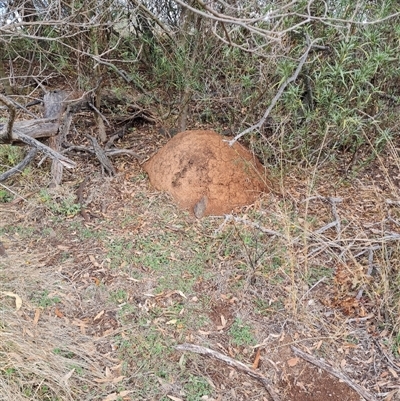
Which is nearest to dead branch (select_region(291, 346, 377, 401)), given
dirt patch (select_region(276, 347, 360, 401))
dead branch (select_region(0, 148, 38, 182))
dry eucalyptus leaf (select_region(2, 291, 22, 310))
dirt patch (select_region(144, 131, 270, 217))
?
dirt patch (select_region(276, 347, 360, 401))

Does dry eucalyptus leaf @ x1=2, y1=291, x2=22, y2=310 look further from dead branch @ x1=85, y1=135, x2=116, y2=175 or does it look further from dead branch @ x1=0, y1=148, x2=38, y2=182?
dead branch @ x1=85, y1=135, x2=116, y2=175

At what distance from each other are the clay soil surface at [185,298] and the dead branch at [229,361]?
21 millimetres

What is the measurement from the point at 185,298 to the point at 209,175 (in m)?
1.25

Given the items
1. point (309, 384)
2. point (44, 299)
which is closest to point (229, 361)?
point (309, 384)

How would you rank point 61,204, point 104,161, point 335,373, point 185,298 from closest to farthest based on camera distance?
point 335,373 → point 185,298 → point 61,204 → point 104,161

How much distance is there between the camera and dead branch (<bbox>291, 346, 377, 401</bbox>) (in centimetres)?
203

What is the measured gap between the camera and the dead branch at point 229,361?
6.73ft

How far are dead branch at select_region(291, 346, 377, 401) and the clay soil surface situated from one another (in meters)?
0.02

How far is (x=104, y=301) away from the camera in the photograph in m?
2.46

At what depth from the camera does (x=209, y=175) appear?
3379 millimetres

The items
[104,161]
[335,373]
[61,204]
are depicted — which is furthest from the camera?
[104,161]

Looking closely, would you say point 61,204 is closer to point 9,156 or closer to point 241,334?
point 9,156

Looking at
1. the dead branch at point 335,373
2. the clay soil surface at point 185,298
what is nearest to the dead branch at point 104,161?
the clay soil surface at point 185,298

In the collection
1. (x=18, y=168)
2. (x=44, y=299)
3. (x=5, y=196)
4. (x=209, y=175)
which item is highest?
(x=209, y=175)
